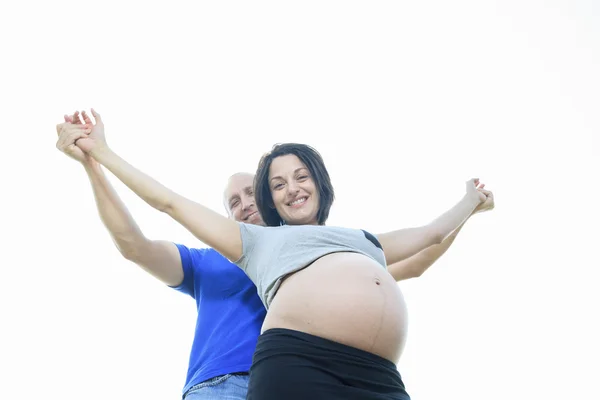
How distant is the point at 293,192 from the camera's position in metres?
1.71

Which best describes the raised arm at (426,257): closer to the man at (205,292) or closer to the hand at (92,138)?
the man at (205,292)

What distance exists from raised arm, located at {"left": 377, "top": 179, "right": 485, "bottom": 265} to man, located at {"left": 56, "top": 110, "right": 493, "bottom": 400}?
1.31ft

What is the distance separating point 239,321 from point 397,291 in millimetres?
447

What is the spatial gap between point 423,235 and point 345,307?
1.78 ft

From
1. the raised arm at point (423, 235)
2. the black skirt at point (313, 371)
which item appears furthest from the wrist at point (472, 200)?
the black skirt at point (313, 371)

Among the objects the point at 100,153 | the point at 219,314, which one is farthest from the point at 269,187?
the point at 100,153

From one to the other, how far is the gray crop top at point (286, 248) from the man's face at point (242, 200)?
43 cm

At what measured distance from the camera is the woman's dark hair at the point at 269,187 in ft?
5.83

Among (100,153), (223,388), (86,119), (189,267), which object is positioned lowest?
(223,388)

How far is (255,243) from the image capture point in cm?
155

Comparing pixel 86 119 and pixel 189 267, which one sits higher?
pixel 86 119

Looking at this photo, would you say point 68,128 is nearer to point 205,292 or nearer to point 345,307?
point 205,292

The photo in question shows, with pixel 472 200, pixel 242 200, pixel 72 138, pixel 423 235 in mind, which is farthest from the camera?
pixel 242 200

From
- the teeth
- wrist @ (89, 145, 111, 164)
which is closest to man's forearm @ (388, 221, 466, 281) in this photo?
the teeth
